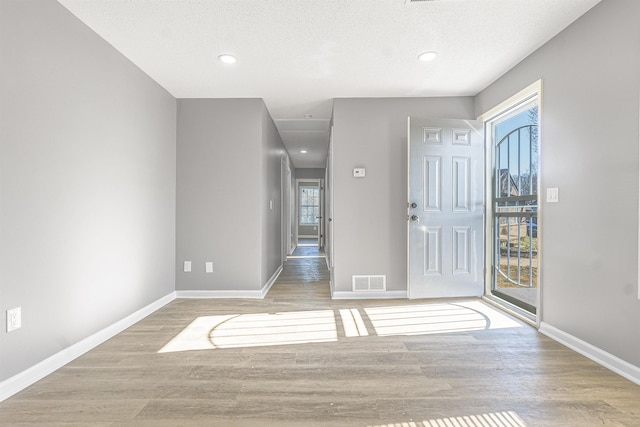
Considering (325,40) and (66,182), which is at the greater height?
(325,40)

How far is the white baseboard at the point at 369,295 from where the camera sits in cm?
354

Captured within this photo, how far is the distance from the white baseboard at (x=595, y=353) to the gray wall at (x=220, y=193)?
274cm

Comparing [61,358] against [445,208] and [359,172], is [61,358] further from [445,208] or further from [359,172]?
[445,208]

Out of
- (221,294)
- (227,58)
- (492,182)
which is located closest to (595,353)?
(492,182)

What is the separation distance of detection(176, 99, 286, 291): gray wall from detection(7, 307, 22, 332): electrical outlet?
6.21ft

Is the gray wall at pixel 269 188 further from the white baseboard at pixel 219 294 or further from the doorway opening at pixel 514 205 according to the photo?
the doorway opening at pixel 514 205

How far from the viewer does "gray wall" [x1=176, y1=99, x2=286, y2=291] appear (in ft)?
11.8

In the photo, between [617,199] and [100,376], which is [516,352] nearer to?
[617,199]

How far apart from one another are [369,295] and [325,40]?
2.58m

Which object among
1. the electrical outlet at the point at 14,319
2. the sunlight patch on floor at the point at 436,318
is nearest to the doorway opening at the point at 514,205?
the sunlight patch on floor at the point at 436,318

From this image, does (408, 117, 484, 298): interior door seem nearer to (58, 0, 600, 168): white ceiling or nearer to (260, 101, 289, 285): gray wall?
(58, 0, 600, 168): white ceiling

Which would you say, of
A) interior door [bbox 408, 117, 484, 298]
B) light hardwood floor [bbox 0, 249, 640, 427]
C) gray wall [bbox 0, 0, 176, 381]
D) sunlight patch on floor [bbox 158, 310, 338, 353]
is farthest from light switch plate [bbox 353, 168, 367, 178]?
gray wall [bbox 0, 0, 176, 381]

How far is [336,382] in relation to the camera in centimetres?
175

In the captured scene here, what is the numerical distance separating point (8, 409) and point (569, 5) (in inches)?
152
